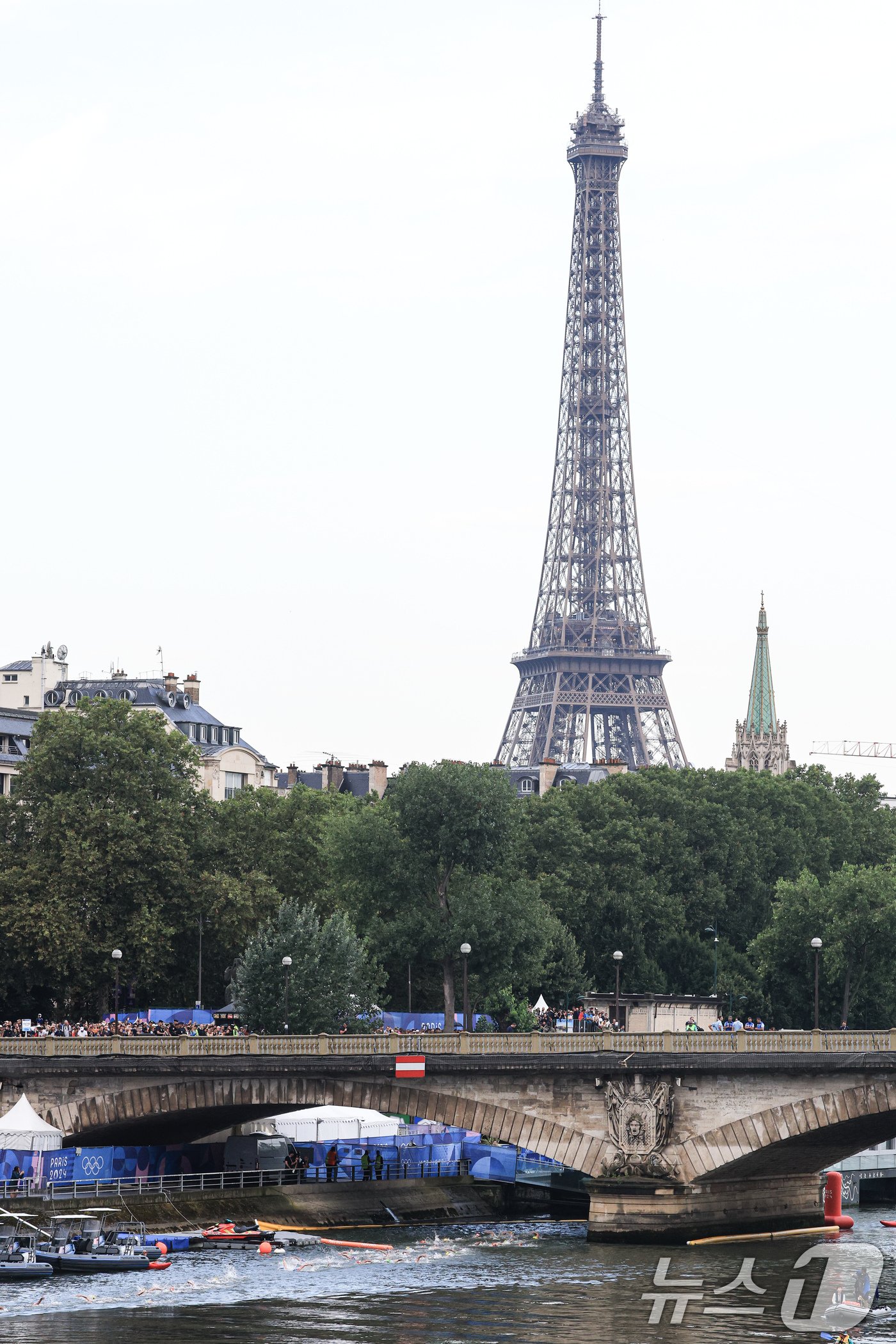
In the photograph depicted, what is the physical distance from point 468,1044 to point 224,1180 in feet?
33.8

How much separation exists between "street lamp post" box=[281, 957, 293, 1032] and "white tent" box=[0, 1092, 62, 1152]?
1501cm

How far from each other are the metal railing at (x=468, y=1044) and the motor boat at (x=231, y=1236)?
18.7 ft

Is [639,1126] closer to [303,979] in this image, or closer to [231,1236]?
[231,1236]

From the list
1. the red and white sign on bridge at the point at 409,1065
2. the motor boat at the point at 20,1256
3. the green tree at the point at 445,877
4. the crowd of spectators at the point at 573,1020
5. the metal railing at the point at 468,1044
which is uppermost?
the green tree at the point at 445,877

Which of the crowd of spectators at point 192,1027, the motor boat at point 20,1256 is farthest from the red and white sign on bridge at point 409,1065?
the motor boat at point 20,1256

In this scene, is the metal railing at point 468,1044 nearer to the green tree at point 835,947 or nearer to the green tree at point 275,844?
the green tree at point 275,844

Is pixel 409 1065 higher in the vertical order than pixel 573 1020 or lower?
lower

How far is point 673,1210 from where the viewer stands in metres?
75.4

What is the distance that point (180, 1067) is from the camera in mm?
77375

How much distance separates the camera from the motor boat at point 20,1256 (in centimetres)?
6662

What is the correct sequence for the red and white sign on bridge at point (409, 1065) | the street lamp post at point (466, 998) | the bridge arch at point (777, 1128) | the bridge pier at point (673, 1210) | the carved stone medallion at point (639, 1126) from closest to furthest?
the bridge pier at point (673, 1210) → the bridge arch at point (777, 1128) → the carved stone medallion at point (639, 1126) → the red and white sign on bridge at point (409, 1065) → the street lamp post at point (466, 998)

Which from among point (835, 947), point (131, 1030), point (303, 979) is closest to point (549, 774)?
point (835, 947)

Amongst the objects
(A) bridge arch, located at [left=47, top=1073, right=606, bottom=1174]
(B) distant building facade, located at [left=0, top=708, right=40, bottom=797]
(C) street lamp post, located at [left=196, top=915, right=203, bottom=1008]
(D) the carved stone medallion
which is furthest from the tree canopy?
(D) the carved stone medallion

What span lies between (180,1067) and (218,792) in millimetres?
81295
